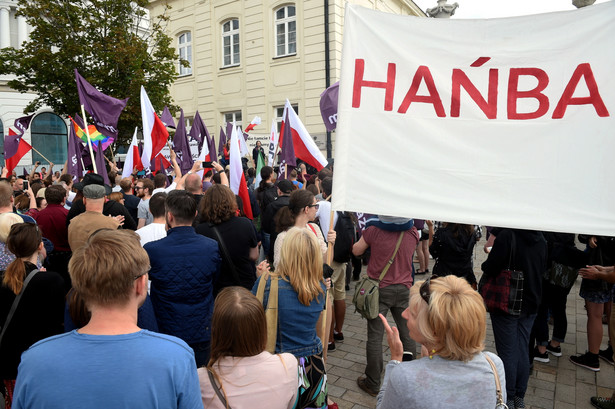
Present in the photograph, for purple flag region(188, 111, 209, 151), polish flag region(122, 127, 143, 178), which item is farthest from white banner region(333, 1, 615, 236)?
purple flag region(188, 111, 209, 151)

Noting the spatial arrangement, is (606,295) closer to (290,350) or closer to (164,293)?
(290,350)

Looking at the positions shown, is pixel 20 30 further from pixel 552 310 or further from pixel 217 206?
pixel 552 310

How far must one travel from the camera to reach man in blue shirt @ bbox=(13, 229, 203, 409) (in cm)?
123

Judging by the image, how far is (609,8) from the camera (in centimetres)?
210

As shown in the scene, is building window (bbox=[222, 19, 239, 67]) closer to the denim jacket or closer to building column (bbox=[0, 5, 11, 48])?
building column (bbox=[0, 5, 11, 48])

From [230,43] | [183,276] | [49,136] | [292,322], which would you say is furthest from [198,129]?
[49,136]

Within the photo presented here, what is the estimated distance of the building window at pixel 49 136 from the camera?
2594 centimetres

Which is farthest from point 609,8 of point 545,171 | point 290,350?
point 290,350

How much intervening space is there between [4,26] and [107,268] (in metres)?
32.8

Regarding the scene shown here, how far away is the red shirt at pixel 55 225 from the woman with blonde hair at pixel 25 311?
1962 millimetres

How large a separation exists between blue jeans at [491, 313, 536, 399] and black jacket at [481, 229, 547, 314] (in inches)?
5.6

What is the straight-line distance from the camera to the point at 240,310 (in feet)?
6.17

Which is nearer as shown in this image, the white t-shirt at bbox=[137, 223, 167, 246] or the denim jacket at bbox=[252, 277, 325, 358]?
the denim jacket at bbox=[252, 277, 325, 358]

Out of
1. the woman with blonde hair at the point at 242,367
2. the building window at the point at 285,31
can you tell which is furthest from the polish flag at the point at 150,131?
the building window at the point at 285,31
